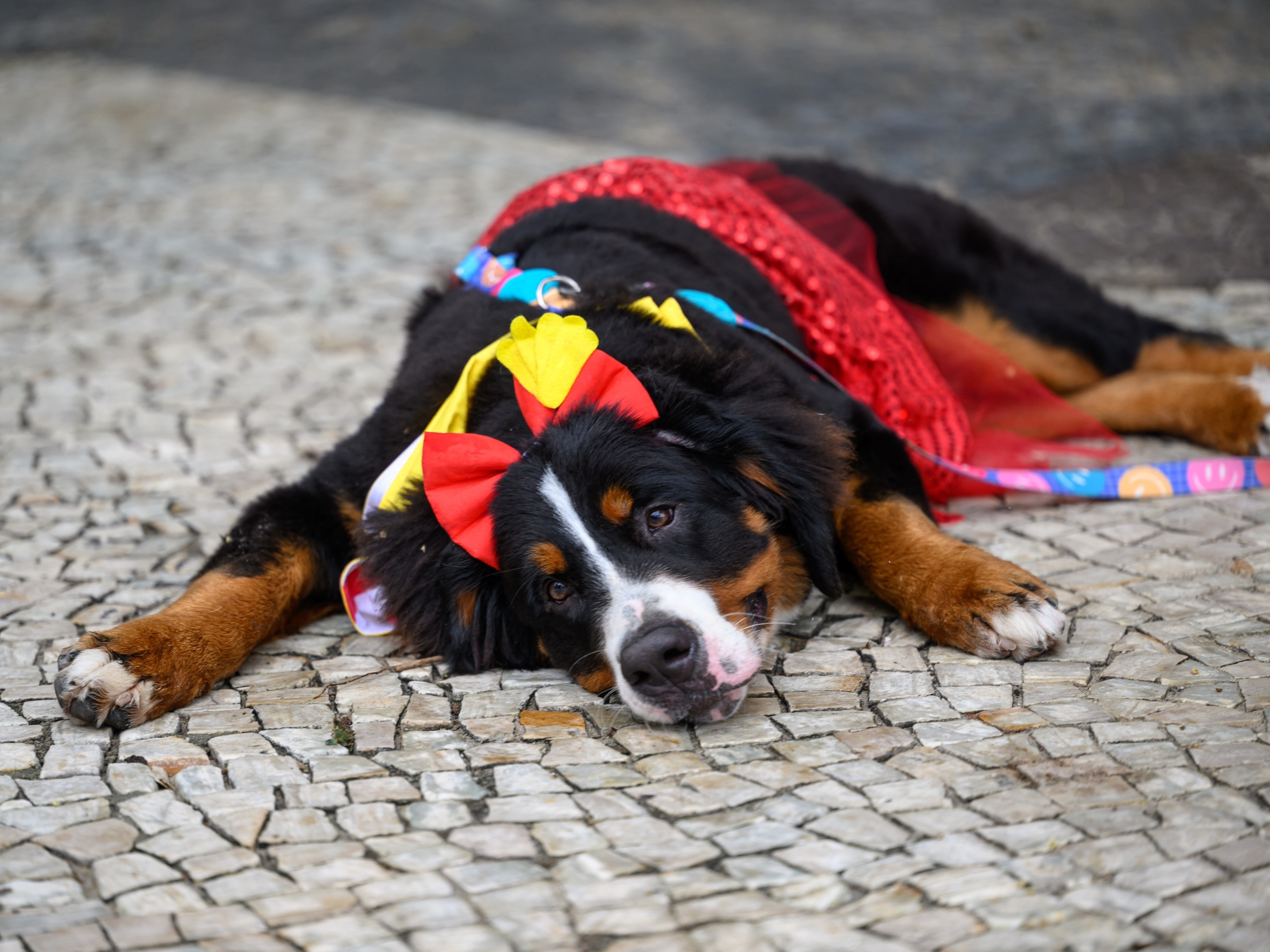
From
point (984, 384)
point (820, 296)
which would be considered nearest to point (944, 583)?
point (820, 296)

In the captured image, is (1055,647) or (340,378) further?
(340,378)

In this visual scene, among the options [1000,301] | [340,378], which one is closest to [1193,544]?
[1000,301]

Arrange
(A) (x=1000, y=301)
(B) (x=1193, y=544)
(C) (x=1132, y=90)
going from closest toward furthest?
(B) (x=1193, y=544)
(A) (x=1000, y=301)
(C) (x=1132, y=90)

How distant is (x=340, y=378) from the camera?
6.28 metres

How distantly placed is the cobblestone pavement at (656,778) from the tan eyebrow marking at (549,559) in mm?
390

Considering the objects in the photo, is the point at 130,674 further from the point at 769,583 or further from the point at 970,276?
the point at 970,276

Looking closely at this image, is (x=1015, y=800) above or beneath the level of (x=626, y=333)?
beneath

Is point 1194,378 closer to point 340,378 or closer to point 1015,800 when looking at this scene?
point 1015,800

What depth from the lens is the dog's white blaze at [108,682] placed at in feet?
10.5

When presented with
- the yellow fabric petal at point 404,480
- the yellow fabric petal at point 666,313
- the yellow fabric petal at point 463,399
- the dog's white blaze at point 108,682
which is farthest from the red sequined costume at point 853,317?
the dog's white blaze at point 108,682

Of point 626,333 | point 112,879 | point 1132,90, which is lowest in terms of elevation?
point 112,879

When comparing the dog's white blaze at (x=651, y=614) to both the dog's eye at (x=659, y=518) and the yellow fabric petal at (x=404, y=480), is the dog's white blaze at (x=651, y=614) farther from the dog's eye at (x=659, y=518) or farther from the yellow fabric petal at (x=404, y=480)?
the yellow fabric petal at (x=404, y=480)

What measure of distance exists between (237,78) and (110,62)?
76.0 inches

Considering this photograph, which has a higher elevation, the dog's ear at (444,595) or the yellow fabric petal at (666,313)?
the yellow fabric petal at (666,313)
